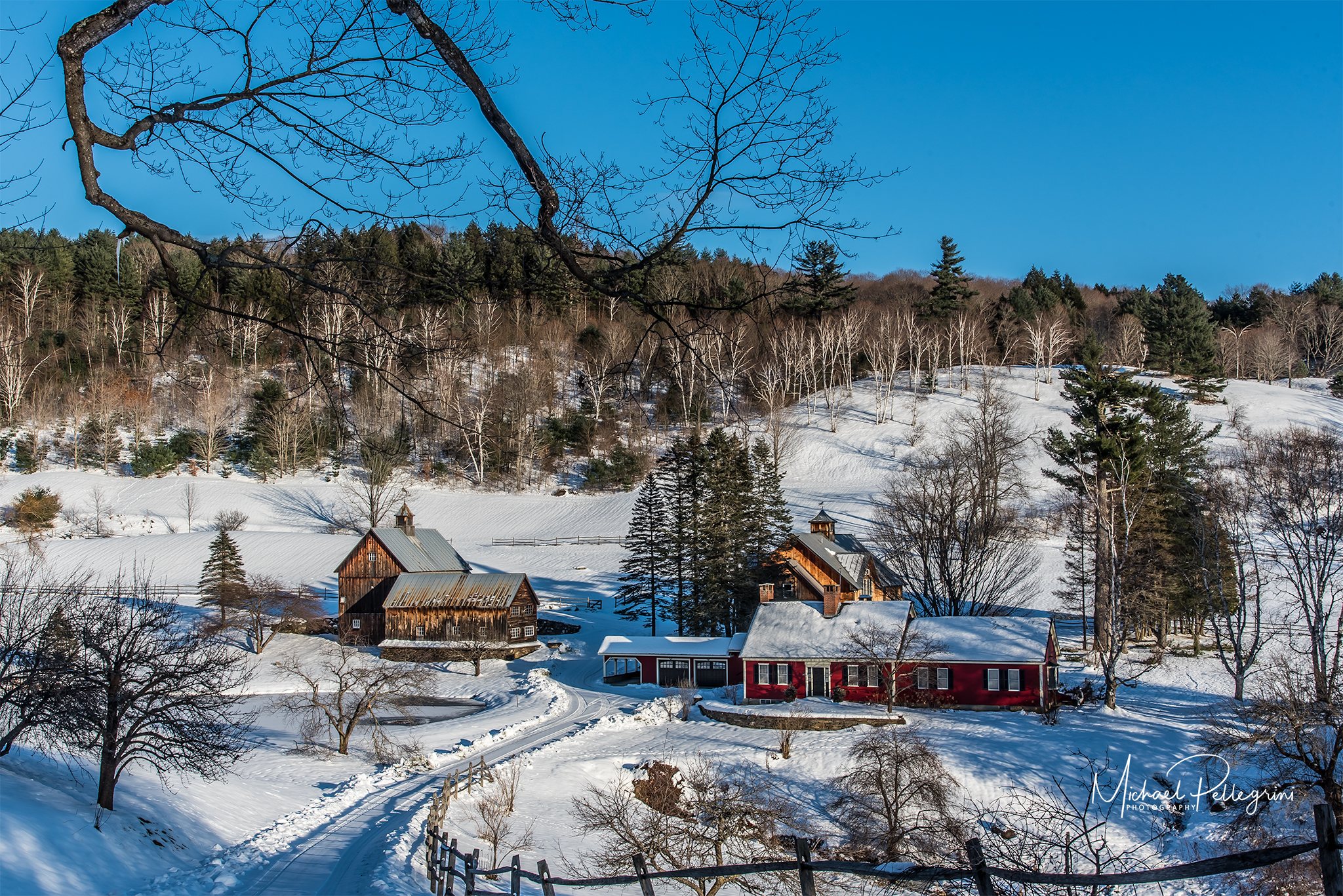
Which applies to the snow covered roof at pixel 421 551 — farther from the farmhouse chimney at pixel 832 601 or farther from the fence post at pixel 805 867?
the fence post at pixel 805 867

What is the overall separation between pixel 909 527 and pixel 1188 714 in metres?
15.3

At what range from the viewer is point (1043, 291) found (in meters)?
102

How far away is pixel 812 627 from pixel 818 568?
8435mm

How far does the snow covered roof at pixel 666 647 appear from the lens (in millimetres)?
39250

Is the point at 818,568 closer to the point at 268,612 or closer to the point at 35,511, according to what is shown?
the point at 268,612

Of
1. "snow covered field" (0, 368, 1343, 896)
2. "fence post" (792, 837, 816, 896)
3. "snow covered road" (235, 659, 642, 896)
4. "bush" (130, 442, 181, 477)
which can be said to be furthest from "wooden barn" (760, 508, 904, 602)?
"bush" (130, 442, 181, 477)

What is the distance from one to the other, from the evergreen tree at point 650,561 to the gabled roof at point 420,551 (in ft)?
31.9

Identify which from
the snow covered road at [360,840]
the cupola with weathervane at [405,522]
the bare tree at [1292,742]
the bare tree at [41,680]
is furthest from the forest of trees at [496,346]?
the bare tree at [1292,742]

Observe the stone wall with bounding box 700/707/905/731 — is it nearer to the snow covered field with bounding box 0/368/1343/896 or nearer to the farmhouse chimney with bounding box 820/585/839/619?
the snow covered field with bounding box 0/368/1343/896

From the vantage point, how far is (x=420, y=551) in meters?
50.9

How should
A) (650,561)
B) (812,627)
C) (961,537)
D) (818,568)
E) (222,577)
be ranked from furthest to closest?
(650,561), (222,577), (818,568), (961,537), (812,627)

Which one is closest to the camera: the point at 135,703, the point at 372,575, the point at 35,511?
the point at 135,703

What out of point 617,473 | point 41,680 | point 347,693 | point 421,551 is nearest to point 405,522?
point 421,551
